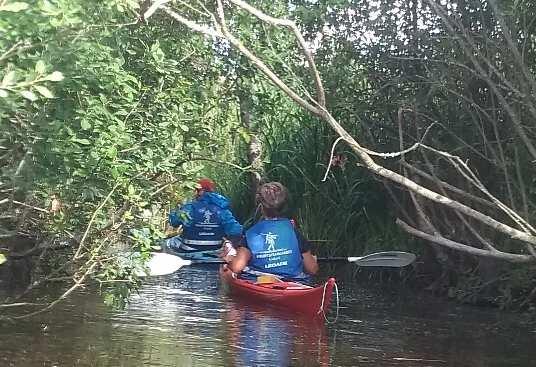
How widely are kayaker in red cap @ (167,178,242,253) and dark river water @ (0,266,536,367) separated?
3334 millimetres

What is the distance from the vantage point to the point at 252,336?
23.0 feet

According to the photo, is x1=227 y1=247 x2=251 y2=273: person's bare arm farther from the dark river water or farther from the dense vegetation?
the dense vegetation

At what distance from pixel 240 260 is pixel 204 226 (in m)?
4.20

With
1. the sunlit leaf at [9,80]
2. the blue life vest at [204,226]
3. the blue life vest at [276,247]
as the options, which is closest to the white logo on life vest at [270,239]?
the blue life vest at [276,247]

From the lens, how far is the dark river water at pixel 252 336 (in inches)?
237

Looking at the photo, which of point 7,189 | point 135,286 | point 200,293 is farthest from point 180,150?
point 200,293

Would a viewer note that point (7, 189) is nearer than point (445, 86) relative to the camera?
Yes

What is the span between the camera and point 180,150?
6230 mm

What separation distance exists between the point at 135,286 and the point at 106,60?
1.68 m

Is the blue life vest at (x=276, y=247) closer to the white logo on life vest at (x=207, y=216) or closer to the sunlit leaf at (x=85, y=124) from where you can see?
the sunlit leaf at (x=85, y=124)

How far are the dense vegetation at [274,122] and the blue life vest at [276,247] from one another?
866 mm

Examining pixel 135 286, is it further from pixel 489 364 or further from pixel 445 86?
pixel 445 86

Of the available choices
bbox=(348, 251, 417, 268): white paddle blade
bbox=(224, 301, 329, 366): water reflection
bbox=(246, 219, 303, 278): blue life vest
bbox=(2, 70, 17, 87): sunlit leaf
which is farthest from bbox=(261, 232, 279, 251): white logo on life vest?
bbox=(2, 70, 17, 87): sunlit leaf

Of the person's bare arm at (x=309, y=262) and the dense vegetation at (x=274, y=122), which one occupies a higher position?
the dense vegetation at (x=274, y=122)
